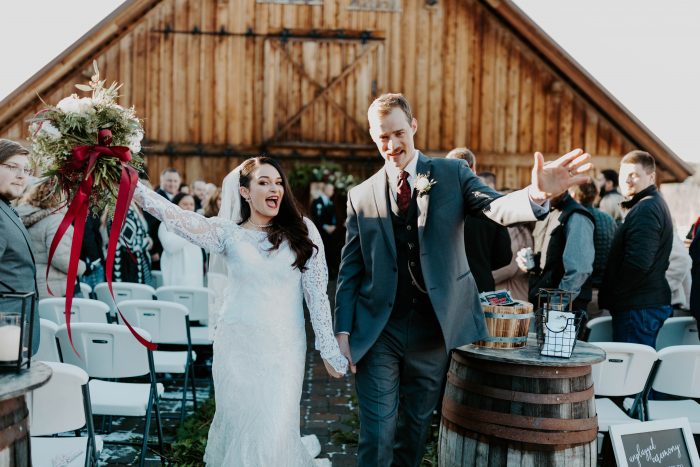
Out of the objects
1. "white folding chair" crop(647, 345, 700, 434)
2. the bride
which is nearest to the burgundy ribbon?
the bride

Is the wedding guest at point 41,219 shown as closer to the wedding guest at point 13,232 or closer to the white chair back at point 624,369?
the wedding guest at point 13,232

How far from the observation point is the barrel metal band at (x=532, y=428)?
3457 millimetres

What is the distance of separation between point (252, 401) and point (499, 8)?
12200 mm

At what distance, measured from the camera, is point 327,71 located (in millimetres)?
14820

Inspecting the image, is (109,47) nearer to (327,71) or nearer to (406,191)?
(327,71)

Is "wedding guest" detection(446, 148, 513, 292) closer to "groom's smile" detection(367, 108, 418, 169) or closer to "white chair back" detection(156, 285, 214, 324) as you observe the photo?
"groom's smile" detection(367, 108, 418, 169)

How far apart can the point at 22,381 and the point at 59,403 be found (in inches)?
34.9

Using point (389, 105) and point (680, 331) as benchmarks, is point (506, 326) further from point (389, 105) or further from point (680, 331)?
point (680, 331)

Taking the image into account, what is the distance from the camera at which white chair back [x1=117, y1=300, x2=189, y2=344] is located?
5781 mm

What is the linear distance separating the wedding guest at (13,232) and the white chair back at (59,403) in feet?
1.81

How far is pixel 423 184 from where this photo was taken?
12.2 ft

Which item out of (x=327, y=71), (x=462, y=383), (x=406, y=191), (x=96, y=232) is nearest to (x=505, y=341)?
(x=462, y=383)

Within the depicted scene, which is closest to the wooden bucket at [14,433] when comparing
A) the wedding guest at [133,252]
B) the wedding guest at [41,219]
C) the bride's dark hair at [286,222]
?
the bride's dark hair at [286,222]

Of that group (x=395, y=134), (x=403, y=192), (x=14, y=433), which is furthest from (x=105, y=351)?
(x=395, y=134)
